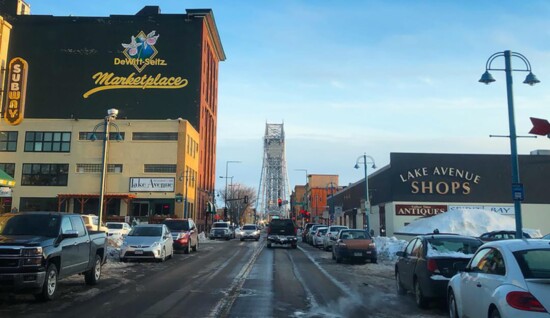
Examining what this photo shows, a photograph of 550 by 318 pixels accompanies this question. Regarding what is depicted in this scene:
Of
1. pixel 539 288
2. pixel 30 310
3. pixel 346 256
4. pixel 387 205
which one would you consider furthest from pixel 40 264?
pixel 387 205

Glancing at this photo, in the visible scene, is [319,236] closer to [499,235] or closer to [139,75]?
[499,235]

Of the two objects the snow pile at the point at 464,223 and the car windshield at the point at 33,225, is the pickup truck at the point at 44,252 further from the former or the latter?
the snow pile at the point at 464,223

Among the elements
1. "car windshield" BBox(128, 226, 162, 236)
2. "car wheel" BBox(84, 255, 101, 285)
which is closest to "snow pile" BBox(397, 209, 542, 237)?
"car windshield" BBox(128, 226, 162, 236)

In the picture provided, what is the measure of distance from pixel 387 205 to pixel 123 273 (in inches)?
1178

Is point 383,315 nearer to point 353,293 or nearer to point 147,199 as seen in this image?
point 353,293

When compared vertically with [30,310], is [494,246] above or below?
above

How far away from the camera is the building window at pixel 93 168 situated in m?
56.4

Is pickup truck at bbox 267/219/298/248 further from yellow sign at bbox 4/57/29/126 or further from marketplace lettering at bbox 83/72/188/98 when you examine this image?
→ marketplace lettering at bbox 83/72/188/98

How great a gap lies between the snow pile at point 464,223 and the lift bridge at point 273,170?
145893 mm

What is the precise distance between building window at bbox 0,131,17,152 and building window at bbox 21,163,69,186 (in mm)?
2717

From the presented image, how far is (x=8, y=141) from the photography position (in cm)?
5684

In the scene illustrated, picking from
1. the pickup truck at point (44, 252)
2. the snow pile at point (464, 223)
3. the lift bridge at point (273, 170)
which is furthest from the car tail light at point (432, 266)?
the lift bridge at point (273, 170)

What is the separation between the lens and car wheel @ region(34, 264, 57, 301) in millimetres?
10109

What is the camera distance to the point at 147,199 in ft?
182
